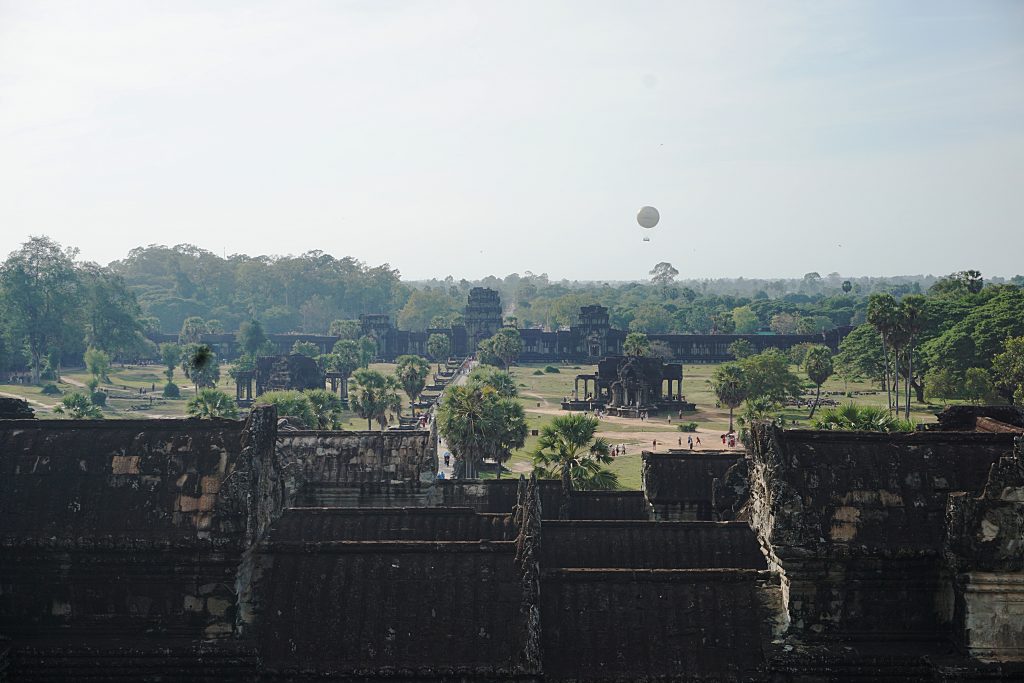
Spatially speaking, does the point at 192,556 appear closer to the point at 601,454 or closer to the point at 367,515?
the point at 367,515

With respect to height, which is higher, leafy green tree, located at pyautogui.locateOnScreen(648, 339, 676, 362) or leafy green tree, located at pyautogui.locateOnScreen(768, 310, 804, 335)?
leafy green tree, located at pyautogui.locateOnScreen(768, 310, 804, 335)

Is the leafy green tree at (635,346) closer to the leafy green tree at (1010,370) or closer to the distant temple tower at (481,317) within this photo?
the leafy green tree at (1010,370)

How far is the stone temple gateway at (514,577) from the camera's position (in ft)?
48.8

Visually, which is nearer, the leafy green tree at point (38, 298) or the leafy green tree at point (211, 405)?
the leafy green tree at point (211, 405)

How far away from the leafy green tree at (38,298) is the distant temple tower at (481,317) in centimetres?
6307

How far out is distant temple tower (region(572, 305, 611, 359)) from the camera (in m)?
156

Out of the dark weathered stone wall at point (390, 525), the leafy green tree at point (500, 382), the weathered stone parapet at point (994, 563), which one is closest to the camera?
the weathered stone parapet at point (994, 563)

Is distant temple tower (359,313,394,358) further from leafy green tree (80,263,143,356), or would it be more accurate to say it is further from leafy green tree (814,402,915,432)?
leafy green tree (814,402,915,432)

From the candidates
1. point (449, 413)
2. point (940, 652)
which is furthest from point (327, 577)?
point (449, 413)

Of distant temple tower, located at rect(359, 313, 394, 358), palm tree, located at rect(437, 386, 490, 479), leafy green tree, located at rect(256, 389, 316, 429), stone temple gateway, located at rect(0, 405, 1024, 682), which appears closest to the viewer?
stone temple gateway, located at rect(0, 405, 1024, 682)

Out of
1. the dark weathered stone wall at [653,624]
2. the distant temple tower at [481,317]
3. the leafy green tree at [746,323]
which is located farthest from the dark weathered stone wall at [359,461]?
the leafy green tree at [746,323]

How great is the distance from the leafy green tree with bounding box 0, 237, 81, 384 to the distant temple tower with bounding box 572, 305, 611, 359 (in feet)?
235

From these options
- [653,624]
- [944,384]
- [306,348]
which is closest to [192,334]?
[306,348]

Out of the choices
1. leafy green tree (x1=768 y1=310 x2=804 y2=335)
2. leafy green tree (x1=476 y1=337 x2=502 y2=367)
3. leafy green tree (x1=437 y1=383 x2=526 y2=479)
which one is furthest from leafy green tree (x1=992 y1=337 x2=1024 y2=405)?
leafy green tree (x1=768 y1=310 x2=804 y2=335)
